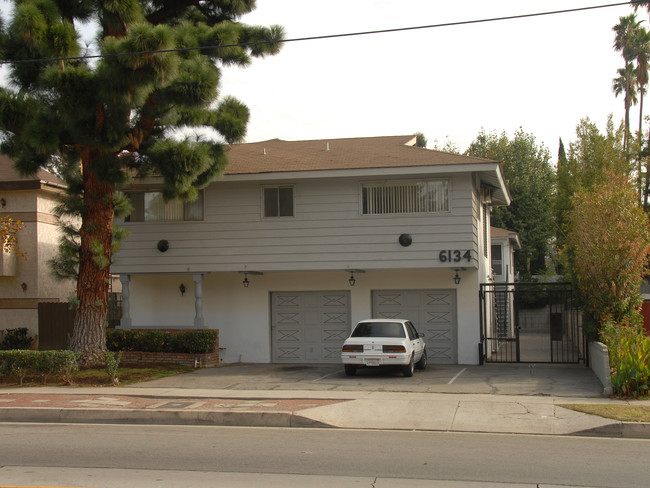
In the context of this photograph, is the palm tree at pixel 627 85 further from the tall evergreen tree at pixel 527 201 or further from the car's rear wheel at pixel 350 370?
the car's rear wheel at pixel 350 370

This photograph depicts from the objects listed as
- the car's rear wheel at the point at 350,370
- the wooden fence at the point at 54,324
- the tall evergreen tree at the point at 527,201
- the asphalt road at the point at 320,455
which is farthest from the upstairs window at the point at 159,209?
the tall evergreen tree at the point at 527,201

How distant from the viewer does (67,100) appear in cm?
1560

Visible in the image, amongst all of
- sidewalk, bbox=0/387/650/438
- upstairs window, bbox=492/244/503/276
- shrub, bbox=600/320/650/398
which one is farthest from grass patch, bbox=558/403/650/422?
upstairs window, bbox=492/244/503/276

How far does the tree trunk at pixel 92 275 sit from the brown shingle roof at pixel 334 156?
4224mm

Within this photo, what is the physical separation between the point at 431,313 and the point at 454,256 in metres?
2.38

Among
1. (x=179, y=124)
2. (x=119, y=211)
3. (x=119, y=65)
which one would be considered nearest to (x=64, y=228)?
(x=119, y=211)

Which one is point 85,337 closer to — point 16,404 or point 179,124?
point 16,404

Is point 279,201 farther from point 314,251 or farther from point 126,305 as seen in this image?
point 126,305

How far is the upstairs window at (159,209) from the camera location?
22.3 metres

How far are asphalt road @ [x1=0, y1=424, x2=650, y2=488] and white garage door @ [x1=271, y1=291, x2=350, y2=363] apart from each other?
10.7 metres

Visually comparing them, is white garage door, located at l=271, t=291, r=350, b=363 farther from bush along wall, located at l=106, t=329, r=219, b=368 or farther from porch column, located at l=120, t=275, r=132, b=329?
porch column, located at l=120, t=275, r=132, b=329

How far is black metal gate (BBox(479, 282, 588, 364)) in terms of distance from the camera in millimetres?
20719

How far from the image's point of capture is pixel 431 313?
2162 centimetres

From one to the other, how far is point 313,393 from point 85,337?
6.86 meters
